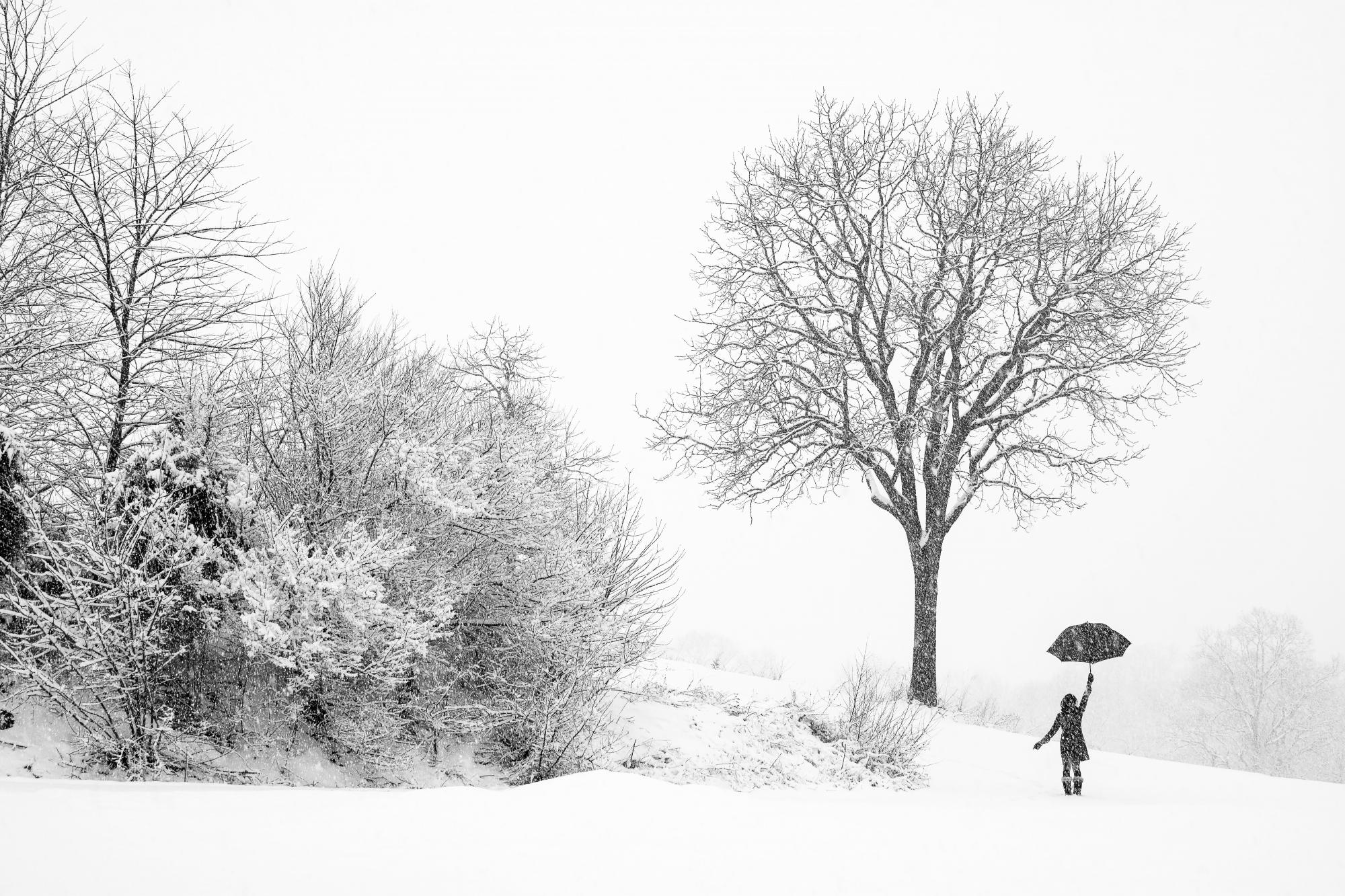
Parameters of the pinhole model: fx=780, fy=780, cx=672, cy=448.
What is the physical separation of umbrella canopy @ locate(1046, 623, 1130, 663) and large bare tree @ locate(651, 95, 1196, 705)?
439cm

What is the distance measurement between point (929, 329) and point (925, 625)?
5365 millimetres

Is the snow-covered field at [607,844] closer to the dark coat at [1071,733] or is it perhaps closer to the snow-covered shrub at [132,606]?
Result: the snow-covered shrub at [132,606]

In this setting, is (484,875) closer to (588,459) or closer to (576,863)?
(576,863)

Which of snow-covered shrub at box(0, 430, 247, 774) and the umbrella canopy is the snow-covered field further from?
the umbrella canopy

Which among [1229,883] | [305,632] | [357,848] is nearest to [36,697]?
[305,632]

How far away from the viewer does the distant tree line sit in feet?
24.3

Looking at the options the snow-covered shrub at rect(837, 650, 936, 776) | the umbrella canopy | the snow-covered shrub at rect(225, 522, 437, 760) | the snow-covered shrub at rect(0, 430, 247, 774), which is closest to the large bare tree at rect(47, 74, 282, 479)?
the snow-covered shrub at rect(0, 430, 247, 774)

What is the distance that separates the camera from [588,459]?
41.8 ft

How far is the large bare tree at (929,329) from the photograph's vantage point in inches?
552

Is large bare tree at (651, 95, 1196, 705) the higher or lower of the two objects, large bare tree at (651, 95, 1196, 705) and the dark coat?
the higher

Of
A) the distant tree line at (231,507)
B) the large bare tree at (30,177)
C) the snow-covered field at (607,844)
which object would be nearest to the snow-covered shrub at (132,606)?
the distant tree line at (231,507)

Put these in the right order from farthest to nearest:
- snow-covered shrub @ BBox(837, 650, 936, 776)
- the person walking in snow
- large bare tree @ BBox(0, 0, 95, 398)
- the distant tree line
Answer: snow-covered shrub @ BBox(837, 650, 936, 776), the person walking in snow, large bare tree @ BBox(0, 0, 95, 398), the distant tree line

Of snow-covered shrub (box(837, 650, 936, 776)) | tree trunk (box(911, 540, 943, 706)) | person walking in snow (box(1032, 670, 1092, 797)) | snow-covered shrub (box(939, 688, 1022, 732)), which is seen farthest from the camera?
snow-covered shrub (box(939, 688, 1022, 732))

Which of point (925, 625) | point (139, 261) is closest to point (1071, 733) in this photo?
point (925, 625)
